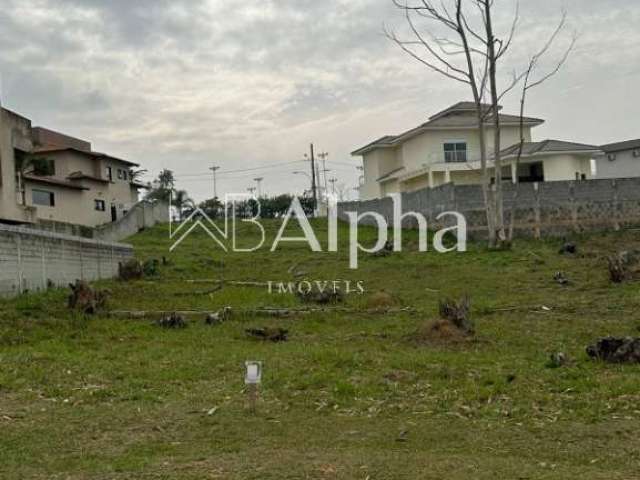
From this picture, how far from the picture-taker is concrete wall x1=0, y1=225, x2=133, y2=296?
12477 mm

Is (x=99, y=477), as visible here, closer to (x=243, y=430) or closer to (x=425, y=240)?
(x=243, y=430)

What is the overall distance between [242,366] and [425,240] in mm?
16367

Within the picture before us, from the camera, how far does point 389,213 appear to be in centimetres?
2898

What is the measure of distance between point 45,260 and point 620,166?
112ft

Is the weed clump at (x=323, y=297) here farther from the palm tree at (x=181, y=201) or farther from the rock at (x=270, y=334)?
the palm tree at (x=181, y=201)

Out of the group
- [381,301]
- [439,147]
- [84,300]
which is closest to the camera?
[84,300]

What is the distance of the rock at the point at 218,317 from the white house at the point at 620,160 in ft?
102

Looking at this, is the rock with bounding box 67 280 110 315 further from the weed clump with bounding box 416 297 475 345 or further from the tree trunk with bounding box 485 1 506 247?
the tree trunk with bounding box 485 1 506 247

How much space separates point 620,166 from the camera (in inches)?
1512

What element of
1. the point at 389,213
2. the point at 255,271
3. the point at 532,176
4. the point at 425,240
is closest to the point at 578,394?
the point at 255,271

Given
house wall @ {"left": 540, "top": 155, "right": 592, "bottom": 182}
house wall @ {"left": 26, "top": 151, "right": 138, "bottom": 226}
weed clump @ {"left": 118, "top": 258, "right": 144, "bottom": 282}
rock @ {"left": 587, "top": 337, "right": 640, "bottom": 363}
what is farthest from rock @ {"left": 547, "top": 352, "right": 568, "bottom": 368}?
house wall @ {"left": 26, "top": 151, "right": 138, "bottom": 226}

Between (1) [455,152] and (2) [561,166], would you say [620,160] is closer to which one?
(2) [561,166]

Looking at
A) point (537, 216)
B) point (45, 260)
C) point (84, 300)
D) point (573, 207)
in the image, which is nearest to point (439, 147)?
point (537, 216)

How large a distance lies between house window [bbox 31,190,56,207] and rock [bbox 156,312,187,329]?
22179 mm
